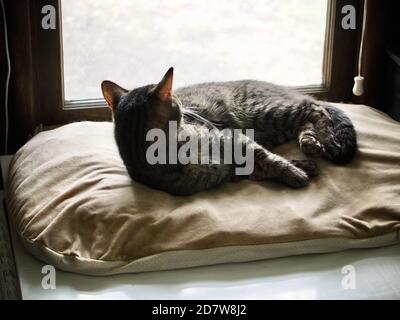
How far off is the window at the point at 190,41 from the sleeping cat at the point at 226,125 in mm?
269

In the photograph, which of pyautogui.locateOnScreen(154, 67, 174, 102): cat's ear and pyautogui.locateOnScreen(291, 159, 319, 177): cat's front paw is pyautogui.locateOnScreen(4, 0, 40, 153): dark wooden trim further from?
pyautogui.locateOnScreen(291, 159, 319, 177): cat's front paw

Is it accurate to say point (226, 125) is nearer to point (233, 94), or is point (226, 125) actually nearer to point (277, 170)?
point (233, 94)

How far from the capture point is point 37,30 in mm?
2504

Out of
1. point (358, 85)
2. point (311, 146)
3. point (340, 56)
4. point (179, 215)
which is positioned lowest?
point (179, 215)

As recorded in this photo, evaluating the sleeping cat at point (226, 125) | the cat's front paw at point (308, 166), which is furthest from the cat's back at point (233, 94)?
the cat's front paw at point (308, 166)

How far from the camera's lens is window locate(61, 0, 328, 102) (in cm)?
261

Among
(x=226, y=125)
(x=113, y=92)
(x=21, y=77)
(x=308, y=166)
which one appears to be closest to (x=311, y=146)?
(x=308, y=166)

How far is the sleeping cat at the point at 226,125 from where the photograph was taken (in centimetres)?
209

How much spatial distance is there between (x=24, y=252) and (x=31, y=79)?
0.76 meters

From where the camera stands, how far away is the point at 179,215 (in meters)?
1.96

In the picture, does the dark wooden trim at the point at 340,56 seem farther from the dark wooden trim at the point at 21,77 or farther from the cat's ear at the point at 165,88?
the dark wooden trim at the point at 21,77

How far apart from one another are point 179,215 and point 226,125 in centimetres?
52


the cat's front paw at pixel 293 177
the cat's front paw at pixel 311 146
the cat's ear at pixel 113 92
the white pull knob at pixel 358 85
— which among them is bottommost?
the cat's front paw at pixel 293 177

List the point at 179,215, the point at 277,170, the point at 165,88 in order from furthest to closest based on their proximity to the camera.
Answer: the point at 277,170, the point at 165,88, the point at 179,215
